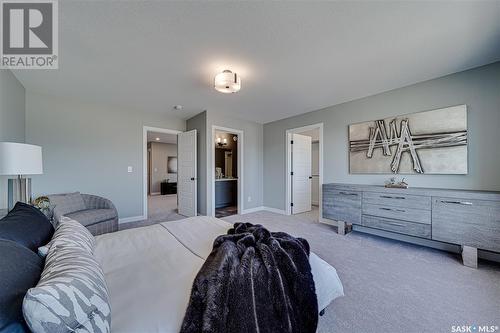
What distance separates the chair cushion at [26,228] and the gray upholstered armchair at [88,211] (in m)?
1.69

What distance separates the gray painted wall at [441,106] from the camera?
7.92 feet

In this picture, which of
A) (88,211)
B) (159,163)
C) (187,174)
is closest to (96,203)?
(88,211)

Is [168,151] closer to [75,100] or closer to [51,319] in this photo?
[75,100]

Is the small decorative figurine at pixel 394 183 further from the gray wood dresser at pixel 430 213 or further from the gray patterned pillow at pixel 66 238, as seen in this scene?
the gray patterned pillow at pixel 66 238

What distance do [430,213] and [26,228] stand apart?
3783mm

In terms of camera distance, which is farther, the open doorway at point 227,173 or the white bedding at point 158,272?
the open doorway at point 227,173

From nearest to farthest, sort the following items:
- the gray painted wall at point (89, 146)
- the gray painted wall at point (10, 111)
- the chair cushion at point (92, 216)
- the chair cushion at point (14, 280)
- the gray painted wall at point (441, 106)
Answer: the chair cushion at point (14, 280) < the gray painted wall at point (10, 111) < the gray painted wall at point (441, 106) < the chair cushion at point (92, 216) < the gray painted wall at point (89, 146)

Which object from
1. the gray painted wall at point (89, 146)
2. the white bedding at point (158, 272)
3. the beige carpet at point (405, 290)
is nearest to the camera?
the white bedding at point (158, 272)

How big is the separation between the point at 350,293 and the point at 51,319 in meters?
2.04

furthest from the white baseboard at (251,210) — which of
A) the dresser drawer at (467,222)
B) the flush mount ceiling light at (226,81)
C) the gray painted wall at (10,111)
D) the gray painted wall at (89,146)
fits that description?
the gray painted wall at (10,111)

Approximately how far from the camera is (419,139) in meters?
2.90

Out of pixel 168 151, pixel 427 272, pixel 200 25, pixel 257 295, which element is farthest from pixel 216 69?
pixel 168 151

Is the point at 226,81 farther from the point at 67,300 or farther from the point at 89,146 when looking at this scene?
the point at 89,146

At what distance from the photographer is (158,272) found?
1.09 meters
